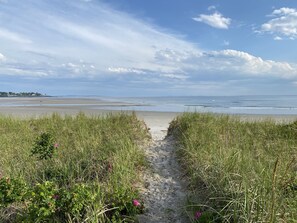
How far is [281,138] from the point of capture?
7773 millimetres

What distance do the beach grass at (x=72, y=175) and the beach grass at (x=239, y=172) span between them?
1.01m

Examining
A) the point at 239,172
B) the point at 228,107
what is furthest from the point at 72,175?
the point at 228,107

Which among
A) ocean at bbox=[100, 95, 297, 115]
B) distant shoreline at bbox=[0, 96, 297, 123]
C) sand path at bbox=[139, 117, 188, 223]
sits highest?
ocean at bbox=[100, 95, 297, 115]

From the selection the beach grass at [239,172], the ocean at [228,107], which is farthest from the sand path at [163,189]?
the ocean at [228,107]

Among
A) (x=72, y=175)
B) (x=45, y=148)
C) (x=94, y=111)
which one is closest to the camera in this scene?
(x=72, y=175)

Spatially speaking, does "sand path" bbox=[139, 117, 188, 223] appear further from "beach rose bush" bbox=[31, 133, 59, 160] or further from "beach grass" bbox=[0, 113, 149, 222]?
"beach rose bush" bbox=[31, 133, 59, 160]

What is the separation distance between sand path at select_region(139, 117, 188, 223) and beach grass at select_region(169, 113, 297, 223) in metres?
0.21

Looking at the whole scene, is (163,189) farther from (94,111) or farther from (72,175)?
(94,111)

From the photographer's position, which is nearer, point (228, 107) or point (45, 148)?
point (45, 148)

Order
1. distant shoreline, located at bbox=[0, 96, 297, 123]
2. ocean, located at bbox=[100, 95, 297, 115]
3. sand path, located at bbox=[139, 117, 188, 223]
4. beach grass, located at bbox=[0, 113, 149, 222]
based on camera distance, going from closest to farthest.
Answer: beach grass, located at bbox=[0, 113, 149, 222] < sand path, located at bbox=[139, 117, 188, 223] < distant shoreline, located at bbox=[0, 96, 297, 123] < ocean, located at bbox=[100, 95, 297, 115]

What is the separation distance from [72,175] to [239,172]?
8.75 feet

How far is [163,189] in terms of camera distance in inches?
198

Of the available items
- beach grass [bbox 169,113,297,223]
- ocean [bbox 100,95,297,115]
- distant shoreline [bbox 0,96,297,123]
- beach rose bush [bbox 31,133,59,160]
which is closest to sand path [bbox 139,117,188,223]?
beach grass [bbox 169,113,297,223]

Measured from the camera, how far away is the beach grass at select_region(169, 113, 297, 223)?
10.6ft
